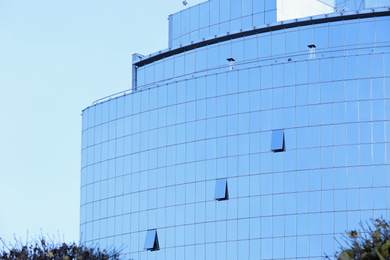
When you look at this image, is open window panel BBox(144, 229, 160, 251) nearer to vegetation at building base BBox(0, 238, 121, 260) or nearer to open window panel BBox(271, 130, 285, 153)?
open window panel BBox(271, 130, 285, 153)

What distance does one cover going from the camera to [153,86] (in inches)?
3147

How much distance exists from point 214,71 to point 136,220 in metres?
12.5

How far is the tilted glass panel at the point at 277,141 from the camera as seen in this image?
70631 mm

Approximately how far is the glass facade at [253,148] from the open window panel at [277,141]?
9 centimetres

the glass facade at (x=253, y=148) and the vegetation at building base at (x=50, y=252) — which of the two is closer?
the vegetation at building base at (x=50, y=252)

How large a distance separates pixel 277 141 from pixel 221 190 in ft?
17.8

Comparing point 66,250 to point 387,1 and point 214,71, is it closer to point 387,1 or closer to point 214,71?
point 214,71

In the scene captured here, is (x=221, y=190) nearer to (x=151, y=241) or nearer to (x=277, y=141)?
(x=277, y=141)

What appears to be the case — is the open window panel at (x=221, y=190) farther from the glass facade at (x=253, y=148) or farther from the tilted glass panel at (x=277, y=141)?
the tilted glass panel at (x=277, y=141)

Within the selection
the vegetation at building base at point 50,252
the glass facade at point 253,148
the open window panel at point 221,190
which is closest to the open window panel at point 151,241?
the glass facade at point 253,148

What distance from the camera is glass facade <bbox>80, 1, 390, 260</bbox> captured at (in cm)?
6894

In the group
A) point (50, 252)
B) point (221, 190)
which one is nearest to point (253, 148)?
point (221, 190)

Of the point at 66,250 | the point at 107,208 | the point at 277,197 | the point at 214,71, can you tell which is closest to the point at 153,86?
the point at 214,71

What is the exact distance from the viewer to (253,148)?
72.2 m
